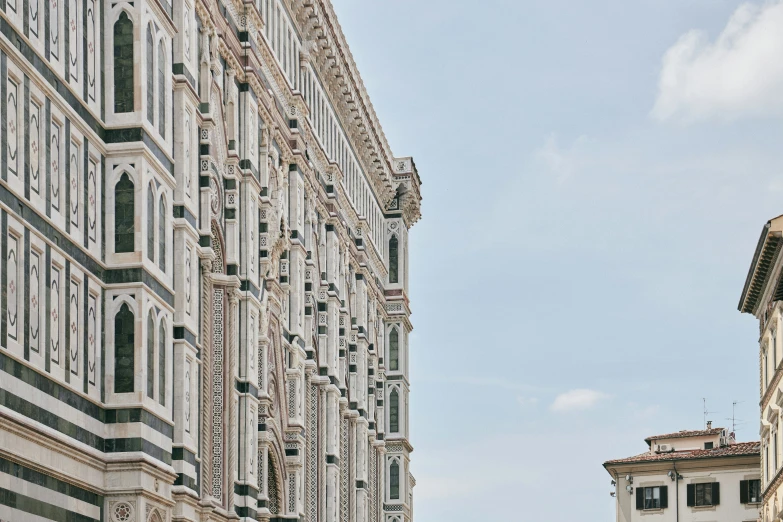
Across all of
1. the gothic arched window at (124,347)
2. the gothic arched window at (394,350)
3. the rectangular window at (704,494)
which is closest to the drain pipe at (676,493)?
the rectangular window at (704,494)

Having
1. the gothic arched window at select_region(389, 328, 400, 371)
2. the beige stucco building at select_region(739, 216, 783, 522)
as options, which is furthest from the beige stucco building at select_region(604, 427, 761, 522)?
the beige stucco building at select_region(739, 216, 783, 522)

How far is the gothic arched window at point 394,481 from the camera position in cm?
8538

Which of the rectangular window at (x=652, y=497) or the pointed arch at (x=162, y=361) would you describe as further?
the rectangular window at (x=652, y=497)

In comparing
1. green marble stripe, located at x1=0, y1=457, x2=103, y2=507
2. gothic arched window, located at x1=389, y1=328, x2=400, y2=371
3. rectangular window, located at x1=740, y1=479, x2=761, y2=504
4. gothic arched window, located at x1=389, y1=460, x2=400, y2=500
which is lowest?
green marble stripe, located at x1=0, y1=457, x2=103, y2=507

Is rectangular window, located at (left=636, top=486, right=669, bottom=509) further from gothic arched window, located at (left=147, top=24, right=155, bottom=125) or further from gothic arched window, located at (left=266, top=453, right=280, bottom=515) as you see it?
gothic arched window, located at (left=147, top=24, right=155, bottom=125)

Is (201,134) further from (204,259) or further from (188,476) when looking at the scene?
(188,476)

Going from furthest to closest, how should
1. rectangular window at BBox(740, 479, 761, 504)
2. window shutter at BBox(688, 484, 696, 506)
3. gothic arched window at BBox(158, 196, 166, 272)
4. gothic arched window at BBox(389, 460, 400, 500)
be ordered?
gothic arched window at BBox(389, 460, 400, 500)
window shutter at BBox(688, 484, 696, 506)
rectangular window at BBox(740, 479, 761, 504)
gothic arched window at BBox(158, 196, 166, 272)

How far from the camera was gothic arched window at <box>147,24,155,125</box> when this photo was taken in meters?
36.8

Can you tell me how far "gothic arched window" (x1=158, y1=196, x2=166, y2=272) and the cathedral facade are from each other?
67mm

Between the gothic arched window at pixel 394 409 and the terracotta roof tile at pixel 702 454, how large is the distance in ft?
37.0

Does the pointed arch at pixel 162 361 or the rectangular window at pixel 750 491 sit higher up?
the rectangular window at pixel 750 491

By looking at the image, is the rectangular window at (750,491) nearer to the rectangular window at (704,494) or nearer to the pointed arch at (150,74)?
the rectangular window at (704,494)

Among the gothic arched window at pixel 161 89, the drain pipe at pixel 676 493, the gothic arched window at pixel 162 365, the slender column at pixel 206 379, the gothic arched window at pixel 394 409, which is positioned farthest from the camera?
the gothic arched window at pixel 394 409

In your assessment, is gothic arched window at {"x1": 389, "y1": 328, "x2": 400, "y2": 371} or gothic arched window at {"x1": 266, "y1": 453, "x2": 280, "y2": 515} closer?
gothic arched window at {"x1": 266, "y1": 453, "x2": 280, "y2": 515}
